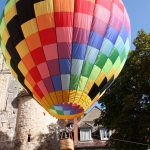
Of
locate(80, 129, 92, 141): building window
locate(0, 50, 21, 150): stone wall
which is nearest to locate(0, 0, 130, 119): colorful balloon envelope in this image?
locate(80, 129, 92, 141): building window

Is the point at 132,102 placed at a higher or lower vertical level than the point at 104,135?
higher

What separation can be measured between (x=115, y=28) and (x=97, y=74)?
1.94m

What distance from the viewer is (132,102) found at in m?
17.9

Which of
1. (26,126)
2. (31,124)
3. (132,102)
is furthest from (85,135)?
(132,102)

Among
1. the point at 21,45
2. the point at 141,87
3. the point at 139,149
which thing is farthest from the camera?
the point at 141,87

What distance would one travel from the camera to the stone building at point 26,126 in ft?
93.3

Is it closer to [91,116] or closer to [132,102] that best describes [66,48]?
[132,102]

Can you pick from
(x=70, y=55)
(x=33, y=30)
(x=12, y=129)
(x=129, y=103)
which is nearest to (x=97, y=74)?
(x=70, y=55)

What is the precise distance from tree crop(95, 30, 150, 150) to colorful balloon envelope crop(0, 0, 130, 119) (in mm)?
6379

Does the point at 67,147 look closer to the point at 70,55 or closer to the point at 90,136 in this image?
the point at 70,55

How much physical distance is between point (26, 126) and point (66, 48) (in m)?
19.2

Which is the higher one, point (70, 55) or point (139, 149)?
point (70, 55)

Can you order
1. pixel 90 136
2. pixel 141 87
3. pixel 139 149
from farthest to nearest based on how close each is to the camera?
pixel 90 136
pixel 141 87
pixel 139 149

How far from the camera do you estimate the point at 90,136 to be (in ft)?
89.6
